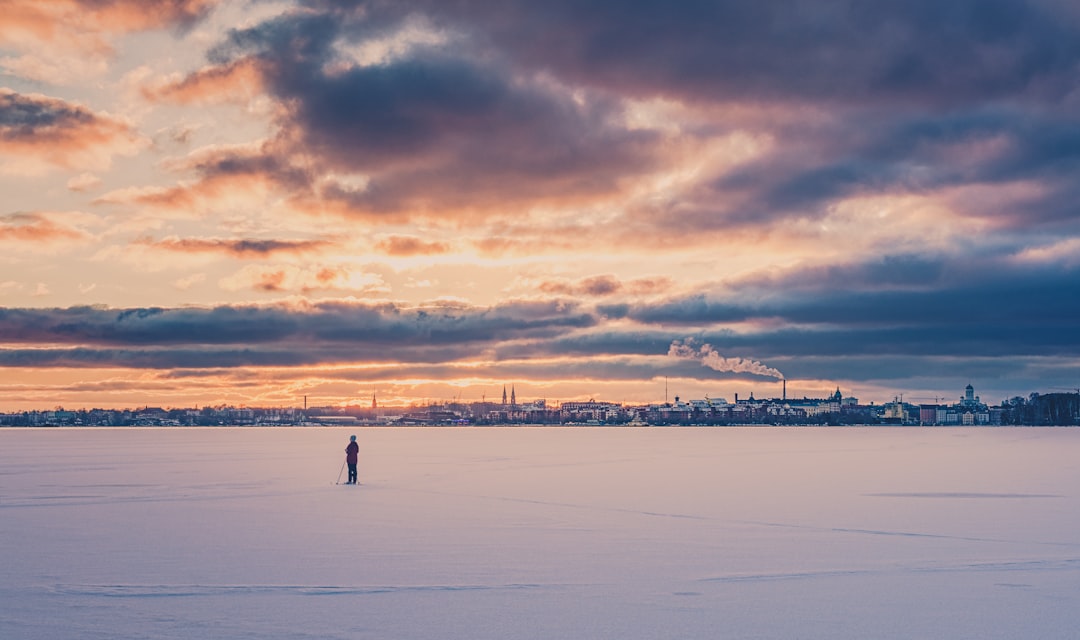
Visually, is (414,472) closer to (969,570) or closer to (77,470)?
(77,470)

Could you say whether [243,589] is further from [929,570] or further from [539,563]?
[929,570]

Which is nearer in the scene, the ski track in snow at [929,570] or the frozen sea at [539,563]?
the frozen sea at [539,563]

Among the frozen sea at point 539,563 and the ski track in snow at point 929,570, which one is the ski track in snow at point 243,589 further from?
the ski track in snow at point 929,570

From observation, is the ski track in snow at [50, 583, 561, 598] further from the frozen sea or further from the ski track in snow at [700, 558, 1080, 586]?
the ski track in snow at [700, 558, 1080, 586]

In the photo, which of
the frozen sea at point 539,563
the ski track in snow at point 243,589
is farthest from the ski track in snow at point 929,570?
the ski track in snow at point 243,589

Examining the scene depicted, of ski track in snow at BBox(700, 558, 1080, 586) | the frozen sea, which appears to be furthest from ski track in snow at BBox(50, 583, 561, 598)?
ski track in snow at BBox(700, 558, 1080, 586)

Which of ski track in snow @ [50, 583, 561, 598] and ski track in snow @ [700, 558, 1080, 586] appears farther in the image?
ski track in snow @ [700, 558, 1080, 586]

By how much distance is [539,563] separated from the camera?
20016 millimetres

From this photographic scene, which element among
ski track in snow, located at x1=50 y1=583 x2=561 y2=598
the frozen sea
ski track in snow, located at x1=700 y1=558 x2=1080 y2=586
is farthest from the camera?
ski track in snow, located at x1=700 y1=558 x2=1080 y2=586

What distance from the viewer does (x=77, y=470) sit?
5747cm

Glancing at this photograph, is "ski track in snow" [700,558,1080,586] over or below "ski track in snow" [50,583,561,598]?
over

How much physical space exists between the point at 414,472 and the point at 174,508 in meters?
22.0

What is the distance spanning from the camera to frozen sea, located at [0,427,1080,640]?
14.4 m

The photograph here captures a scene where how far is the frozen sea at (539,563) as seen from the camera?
47.4ft
